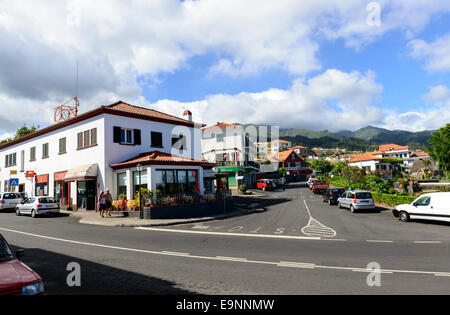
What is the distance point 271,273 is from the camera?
6.83 metres

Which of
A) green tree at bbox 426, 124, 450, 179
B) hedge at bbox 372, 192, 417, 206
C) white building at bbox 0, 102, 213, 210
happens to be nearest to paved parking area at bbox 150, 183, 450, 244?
hedge at bbox 372, 192, 417, 206

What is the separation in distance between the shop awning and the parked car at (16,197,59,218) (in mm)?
2481

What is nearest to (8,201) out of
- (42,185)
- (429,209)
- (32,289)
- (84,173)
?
(42,185)

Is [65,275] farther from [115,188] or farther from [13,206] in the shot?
[13,206]

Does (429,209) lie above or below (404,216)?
above

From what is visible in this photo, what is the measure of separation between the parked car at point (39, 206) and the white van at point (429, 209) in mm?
24286

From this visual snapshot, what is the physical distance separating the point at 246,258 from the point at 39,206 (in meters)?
18.9

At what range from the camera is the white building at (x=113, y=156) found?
68.5 feet

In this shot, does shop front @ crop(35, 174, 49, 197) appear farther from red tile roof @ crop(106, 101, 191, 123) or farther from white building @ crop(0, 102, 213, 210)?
red tile roof @ crop(106, 101, 191, 123)

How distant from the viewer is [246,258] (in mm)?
8477

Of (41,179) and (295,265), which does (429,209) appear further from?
(41,179)

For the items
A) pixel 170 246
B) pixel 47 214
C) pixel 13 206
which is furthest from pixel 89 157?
pixel 170 246

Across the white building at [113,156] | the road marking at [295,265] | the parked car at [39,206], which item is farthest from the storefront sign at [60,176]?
the road marking at [295,265]
